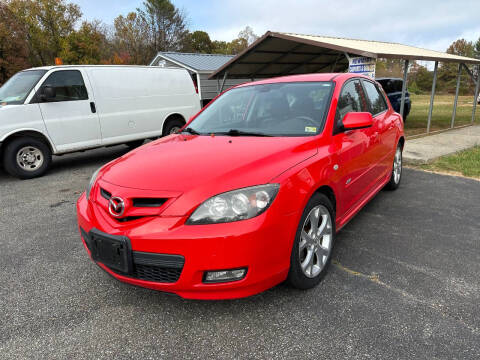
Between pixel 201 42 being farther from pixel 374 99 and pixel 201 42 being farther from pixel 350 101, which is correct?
pixel 350 101

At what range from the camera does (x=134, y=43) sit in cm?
3884

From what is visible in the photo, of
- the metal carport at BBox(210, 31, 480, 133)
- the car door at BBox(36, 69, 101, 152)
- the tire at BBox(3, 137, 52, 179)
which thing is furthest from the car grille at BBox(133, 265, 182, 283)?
the metal carport at BBox(210, 31, 480, 133)

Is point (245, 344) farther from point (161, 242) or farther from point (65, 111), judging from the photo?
point (65, 111)

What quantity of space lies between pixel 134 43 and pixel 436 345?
141 feet

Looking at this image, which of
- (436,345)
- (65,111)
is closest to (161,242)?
(436,345)

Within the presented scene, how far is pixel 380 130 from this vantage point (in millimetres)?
3764

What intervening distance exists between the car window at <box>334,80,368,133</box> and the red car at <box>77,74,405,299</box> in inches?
0.9

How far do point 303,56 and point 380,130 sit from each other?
965cm

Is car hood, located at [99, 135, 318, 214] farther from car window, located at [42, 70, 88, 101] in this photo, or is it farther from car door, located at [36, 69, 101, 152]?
car window, located at [42, 70, 88, 101]

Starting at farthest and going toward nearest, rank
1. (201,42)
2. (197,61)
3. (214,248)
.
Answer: (201,42)
(197,61)
(214,248)

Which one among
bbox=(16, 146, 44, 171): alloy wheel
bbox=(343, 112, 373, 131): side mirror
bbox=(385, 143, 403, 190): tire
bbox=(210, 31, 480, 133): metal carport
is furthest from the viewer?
bbox=(210, 31, 480, 133): metal carport

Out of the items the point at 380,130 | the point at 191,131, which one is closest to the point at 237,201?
the point at 191,131

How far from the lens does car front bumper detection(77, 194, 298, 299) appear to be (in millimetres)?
1882

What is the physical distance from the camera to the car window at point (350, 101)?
2.90m
